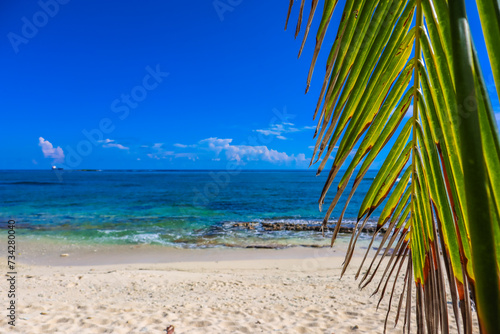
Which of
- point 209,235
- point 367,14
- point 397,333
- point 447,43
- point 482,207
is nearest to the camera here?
point 482,207

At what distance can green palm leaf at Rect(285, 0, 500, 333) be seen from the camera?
1.08 feet

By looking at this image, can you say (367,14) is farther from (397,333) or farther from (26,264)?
(26,264)

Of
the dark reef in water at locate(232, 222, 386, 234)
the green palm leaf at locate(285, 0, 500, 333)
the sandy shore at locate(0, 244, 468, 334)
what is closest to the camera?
the green palm leaf at locate(285, 0, 500, 333)

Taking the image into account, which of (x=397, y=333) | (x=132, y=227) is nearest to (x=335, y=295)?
(x=397, y=333)

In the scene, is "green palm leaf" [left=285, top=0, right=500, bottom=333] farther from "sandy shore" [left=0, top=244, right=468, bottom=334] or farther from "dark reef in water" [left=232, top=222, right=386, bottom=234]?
"dark reef in water" [left=232, top=222, right=386, bottom=234]

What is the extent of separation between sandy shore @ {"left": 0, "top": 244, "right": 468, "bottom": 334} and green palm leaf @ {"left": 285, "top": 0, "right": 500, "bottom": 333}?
4.43 metres

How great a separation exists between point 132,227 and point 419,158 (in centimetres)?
1742

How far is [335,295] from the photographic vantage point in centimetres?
646

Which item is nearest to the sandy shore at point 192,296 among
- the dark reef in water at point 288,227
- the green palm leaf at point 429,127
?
the green palm leaf at point 429,127

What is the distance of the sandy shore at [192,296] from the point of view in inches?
184

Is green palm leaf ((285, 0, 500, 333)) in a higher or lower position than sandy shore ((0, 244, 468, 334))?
higher

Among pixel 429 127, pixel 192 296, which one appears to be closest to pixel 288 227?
pixel 192 296

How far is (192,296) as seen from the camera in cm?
641

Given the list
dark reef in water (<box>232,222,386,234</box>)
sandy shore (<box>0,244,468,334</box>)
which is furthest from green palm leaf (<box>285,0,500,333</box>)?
dark reef in water (<box>232,222,386,234</box>)
